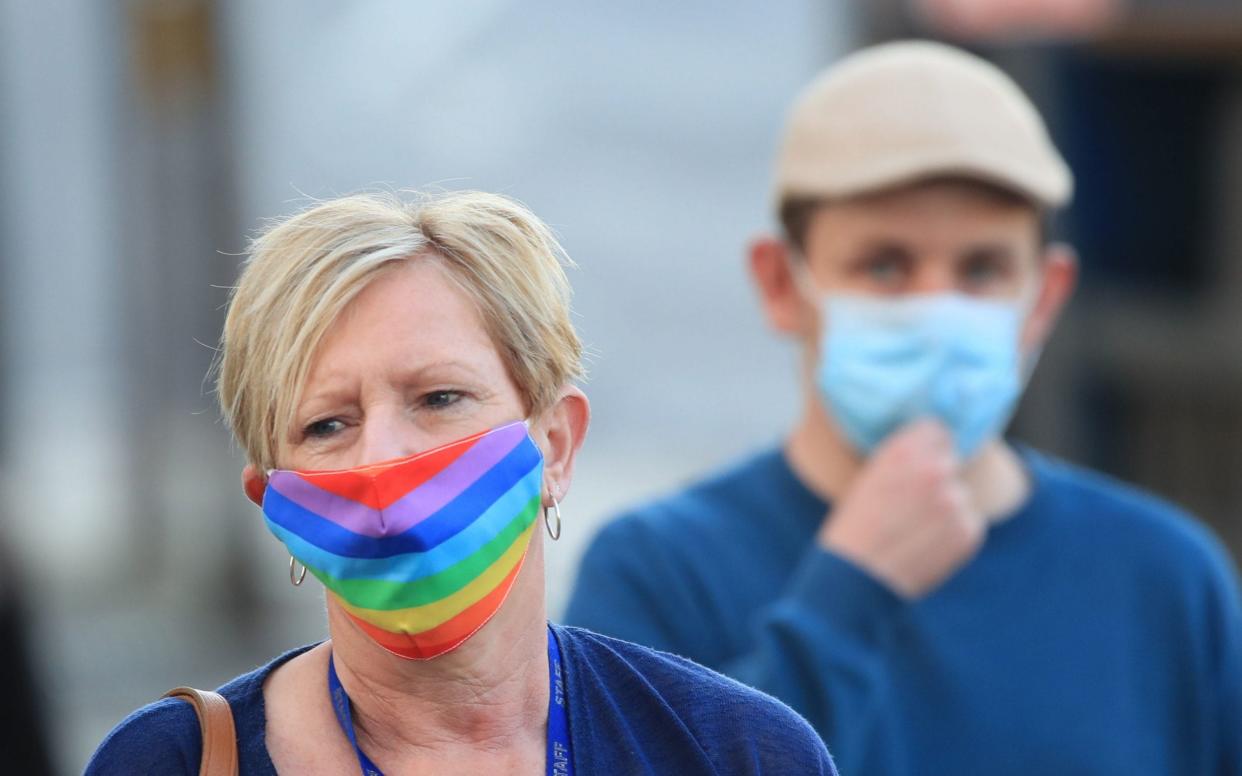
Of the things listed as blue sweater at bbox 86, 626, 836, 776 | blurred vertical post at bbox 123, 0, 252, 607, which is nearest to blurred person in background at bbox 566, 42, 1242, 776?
blue sweater at bbox 86, 626, 836, 776

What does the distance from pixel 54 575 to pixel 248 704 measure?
9.81 metres

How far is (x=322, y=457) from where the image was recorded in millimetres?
1779

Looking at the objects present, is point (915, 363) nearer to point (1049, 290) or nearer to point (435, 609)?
point (1049, 290)

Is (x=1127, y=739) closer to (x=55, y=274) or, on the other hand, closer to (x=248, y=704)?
(x=248, y=704)

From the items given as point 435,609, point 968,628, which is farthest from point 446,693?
point 968,628

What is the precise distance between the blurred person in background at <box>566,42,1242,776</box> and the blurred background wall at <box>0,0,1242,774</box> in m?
2.96

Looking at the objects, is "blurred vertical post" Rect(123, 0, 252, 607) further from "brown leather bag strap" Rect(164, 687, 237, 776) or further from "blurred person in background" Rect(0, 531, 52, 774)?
"brown leather bag strap" Rect(164, 687, 237, 776)

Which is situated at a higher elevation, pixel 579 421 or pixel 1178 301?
pixel 579 421

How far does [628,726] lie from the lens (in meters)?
1.88

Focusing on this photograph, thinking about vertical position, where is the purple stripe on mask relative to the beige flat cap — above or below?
above

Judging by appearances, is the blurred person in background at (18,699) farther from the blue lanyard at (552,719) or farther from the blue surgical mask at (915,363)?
the blue lanyard at (552,719)

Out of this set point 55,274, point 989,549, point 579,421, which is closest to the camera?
point 579,421

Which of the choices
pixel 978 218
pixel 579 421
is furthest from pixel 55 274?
pixel 579 421

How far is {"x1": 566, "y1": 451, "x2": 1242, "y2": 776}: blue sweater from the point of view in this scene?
2.90m
